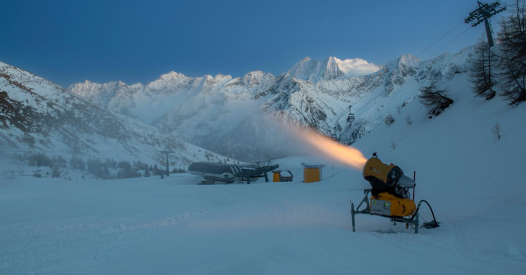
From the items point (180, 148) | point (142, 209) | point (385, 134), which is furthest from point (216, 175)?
point (180, 148)

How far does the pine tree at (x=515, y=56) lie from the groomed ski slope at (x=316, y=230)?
724mm

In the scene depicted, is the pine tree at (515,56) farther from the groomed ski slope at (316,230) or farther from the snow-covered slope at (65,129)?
the snow-covered slope at (65,129)

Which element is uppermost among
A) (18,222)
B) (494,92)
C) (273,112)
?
(273,112)

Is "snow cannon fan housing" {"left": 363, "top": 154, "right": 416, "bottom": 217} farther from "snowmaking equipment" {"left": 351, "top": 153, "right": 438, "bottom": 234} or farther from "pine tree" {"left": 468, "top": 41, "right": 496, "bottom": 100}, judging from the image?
"pine tree" {"left": 468, "top": 41, "right": 496, "bottom": 100}

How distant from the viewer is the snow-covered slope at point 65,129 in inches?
2440

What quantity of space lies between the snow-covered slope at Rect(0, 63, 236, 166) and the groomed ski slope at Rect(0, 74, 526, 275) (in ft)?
178

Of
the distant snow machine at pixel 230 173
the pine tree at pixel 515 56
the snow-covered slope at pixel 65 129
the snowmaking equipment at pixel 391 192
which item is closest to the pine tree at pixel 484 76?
the pine tree at pixel 515 56

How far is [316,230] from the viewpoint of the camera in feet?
27.4

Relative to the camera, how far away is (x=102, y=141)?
78.2 m

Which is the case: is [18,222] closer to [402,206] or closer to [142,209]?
[142,209]

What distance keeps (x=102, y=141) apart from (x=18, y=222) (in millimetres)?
74702

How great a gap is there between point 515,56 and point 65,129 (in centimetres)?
8682

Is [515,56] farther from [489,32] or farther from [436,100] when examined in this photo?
[489,32]

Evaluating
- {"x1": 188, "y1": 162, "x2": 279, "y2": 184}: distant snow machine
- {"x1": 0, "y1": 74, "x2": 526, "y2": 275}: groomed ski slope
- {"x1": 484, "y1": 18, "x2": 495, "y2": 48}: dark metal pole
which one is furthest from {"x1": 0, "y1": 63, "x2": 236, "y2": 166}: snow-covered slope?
{"x1": 484, "y1": 18, "x2": 495, "y2": 48}: dark metal pole
